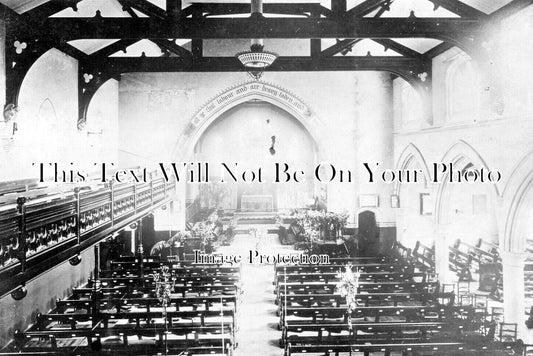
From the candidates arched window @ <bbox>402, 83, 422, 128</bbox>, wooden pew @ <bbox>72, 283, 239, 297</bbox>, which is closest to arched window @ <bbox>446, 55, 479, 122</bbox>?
arched window @ <bbox>402, 83, 422, 128</bbox>

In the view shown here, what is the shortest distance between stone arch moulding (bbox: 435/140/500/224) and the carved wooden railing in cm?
975

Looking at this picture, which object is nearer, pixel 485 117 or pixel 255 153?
pixel 485 117

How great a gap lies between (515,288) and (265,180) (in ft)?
22.9

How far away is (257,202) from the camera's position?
31.0 m

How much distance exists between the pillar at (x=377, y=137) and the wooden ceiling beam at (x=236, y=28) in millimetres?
10898

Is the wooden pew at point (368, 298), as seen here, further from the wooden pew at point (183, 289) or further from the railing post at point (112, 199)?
the railing post at point (112, 199)

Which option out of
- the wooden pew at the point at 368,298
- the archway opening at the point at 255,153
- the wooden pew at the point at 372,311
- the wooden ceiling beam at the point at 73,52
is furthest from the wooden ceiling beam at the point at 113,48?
the archway opening at the point at 255,153

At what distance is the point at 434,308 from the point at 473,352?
9.05ft

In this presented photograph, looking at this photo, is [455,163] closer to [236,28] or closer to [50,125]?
[236,28]

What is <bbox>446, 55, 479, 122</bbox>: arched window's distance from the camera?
560 inches

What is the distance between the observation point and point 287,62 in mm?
14828

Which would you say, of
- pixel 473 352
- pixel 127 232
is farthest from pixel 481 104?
pixel 127 232

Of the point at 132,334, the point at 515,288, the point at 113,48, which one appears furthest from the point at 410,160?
the point at 132,334

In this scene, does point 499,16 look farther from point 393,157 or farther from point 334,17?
point 393,157
